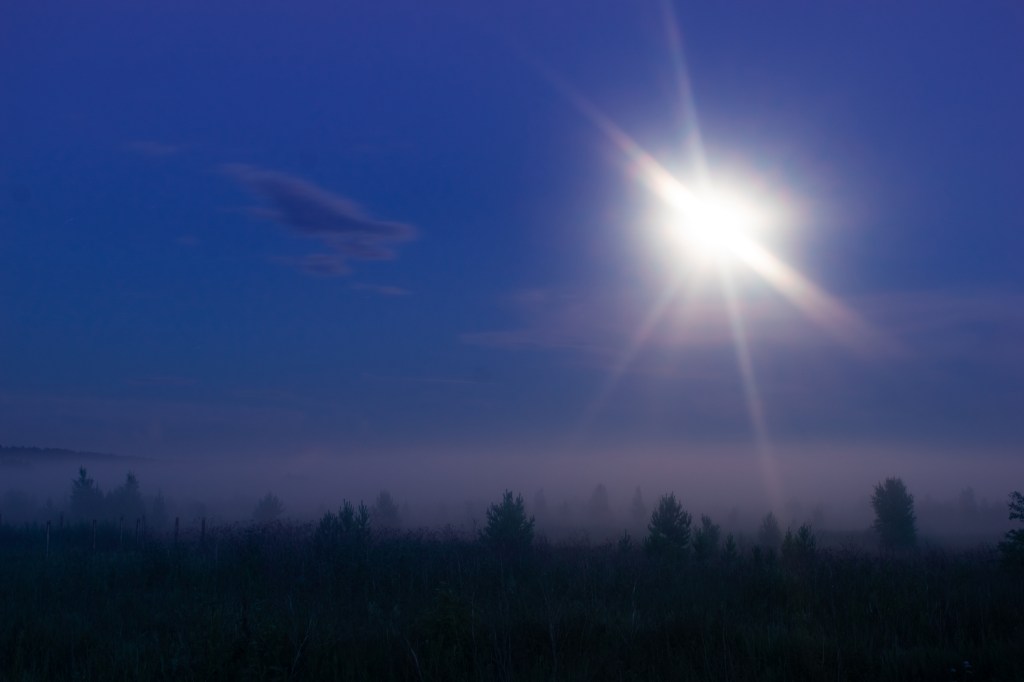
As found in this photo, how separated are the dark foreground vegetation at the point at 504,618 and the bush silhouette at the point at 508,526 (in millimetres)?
6881

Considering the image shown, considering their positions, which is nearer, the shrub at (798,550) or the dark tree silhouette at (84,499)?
the shrub at (798,550)

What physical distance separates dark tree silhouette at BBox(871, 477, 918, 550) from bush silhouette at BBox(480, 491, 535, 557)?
92.3ft

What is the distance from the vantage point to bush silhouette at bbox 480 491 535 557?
25406 mm

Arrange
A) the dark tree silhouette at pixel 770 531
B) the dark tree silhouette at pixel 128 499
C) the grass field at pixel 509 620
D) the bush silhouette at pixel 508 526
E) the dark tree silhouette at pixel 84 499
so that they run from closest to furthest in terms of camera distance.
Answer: the grass field at pixel 509 620 → the bush silhouette at pixel 508 526 → the dark tree silhouette at pixel 770 531 → the dark tree silhouette at pixel 84 499 → the dark tree silhouette at pixel 128 499

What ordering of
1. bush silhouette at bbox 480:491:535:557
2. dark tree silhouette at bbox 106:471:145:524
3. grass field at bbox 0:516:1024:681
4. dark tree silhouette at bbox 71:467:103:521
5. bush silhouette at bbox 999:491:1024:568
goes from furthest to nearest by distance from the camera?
dark tree silhouette at bbox 106:471:145:524
dark tree silhouette at bbox 71:467:103:521
bush silhouette at bbox 480:491:535:557
bush silhouette at bbox 999:491:1024:568
grass field at bbox 0:516:1024:681

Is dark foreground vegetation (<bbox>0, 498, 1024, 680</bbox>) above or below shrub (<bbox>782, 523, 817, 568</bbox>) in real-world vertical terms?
below

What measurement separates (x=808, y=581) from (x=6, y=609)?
13.2 m

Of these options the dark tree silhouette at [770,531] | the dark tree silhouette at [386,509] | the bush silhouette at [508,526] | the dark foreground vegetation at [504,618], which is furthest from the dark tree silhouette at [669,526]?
the dark tree silhouette at [386,509]

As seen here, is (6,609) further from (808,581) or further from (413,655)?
(808,581)

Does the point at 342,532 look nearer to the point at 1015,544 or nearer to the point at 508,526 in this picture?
the point at 508,526

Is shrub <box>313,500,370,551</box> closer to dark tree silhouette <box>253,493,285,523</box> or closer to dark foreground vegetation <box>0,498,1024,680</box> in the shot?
dark foreground vegetation <box>0,498,1024,680</box>

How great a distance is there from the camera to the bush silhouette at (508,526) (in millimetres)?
25406

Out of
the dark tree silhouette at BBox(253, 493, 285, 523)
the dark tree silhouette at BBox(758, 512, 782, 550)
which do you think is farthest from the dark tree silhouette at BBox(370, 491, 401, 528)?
the dark tree silhouette at BBox(758, 512, 782, 550)

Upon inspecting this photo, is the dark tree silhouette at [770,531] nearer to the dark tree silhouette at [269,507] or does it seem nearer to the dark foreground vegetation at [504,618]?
the dark foreground vegetation at [504,618]
